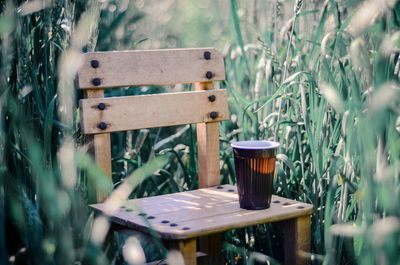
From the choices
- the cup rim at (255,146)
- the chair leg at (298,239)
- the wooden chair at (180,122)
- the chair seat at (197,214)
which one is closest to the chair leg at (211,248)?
the wooden chair at (180,122)

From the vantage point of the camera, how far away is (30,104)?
1826 mm

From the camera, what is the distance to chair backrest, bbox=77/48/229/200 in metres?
1.95

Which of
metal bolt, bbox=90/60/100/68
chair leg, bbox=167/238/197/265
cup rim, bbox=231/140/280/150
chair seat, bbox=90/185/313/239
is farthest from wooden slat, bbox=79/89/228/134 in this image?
chair leg, bbox=167/238/197/265

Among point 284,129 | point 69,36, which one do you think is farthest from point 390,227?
point 284,129

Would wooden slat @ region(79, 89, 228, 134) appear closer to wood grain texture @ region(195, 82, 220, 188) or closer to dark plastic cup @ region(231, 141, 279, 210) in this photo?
wood grain texture @ region(195, 82, 220, 188)

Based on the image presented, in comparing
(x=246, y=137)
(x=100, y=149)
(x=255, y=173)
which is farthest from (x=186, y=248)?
(x=246, y=137)

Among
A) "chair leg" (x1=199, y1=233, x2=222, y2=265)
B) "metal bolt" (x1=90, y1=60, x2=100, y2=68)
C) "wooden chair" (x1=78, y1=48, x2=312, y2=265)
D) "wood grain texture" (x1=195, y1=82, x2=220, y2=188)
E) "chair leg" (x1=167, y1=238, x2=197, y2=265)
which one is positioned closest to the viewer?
"chair leg" (x1=167, y1=238, x2=197, y2=265)

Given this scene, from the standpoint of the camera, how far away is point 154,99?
209 centimetres

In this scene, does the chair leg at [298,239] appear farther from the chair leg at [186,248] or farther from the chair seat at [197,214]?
the chair leg at [186,248]

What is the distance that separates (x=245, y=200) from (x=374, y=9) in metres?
0.82

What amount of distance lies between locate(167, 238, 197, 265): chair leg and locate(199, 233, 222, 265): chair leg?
0.51 m

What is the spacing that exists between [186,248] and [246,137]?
2.86 ft

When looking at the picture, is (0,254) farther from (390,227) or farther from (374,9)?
(374,9)

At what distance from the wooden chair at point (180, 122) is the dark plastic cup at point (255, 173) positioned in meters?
0.04
